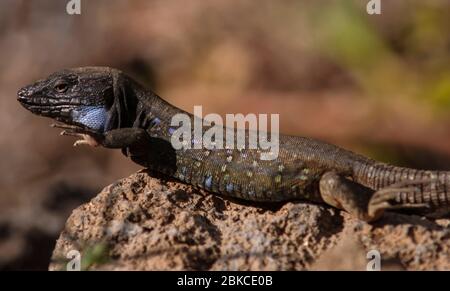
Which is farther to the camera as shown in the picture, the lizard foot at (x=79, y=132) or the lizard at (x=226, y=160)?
the lizard foot at (x=79, y=132)

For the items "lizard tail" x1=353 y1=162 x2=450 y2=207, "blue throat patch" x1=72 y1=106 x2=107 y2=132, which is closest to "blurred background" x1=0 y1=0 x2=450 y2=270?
"blue throat patch" x1=72 y1=106 x2=107 y2=132

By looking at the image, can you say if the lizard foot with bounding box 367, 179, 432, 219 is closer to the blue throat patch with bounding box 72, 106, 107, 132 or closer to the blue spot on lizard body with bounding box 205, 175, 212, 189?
the blue spot on lizard body with bounding box 205, 175, 212, 189

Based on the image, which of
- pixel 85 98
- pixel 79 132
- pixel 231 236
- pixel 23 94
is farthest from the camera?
pixel 23 94

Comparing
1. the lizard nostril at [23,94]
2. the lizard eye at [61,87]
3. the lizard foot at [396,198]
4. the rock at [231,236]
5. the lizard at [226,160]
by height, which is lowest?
the rock at [231,236]

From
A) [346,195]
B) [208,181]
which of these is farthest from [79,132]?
[346,195]

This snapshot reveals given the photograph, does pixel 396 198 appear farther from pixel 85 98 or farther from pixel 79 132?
pixel 85 98

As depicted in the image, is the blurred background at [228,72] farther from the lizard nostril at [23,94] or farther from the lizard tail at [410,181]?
the lizard tail at [410,181]

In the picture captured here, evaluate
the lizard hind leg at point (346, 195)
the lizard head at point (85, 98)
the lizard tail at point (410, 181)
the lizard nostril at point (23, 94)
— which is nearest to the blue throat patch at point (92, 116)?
the lizard head at point (85, 98)

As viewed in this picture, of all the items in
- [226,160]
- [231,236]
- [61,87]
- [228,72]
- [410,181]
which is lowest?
[231,236]
